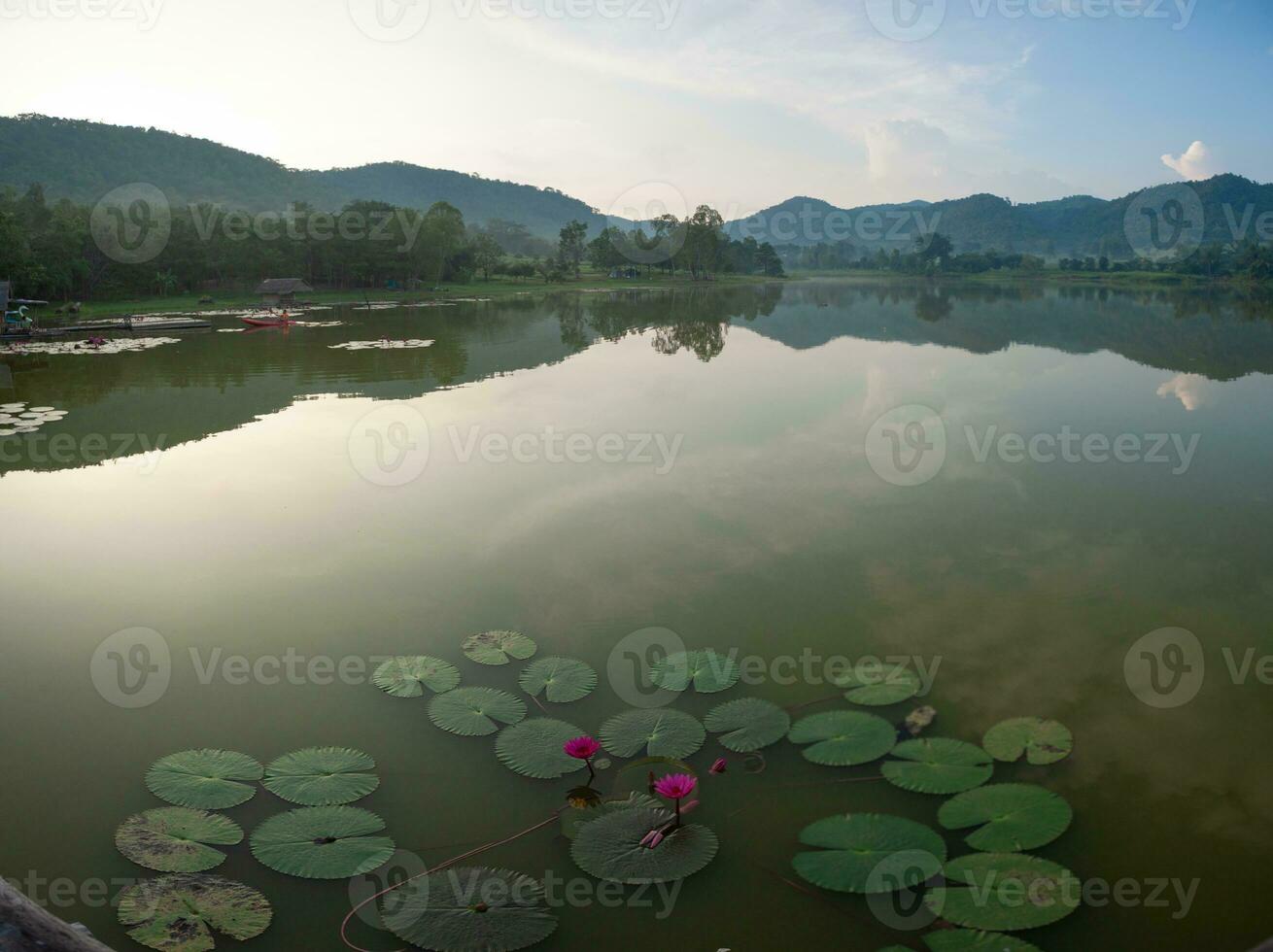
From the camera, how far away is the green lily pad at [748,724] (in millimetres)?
3906

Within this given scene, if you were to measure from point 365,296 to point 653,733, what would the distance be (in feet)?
148

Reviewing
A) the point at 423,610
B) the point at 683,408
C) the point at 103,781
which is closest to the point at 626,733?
the point at 423,610

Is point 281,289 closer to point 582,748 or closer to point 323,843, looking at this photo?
point 323,843

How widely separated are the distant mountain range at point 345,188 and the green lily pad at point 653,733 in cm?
8445

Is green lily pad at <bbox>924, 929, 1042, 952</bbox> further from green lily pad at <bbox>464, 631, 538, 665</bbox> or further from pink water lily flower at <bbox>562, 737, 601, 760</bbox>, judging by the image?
green lily pad at <bbox>464, 631, 538, 665</bbox>

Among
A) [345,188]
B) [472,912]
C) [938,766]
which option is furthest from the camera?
[345,188]

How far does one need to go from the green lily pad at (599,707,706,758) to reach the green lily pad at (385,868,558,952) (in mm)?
895

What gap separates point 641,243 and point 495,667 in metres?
86.3

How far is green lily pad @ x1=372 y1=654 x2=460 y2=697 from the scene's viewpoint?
14.6 feet

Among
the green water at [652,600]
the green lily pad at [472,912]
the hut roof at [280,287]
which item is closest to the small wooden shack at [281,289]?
the hut roof at [280,287]

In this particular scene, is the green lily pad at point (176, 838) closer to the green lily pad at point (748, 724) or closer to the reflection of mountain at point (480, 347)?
the green lily pad at point (748, 724)

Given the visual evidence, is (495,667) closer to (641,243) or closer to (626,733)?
(626,733)

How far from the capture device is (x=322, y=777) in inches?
145

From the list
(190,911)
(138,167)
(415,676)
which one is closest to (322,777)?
(190,911)
